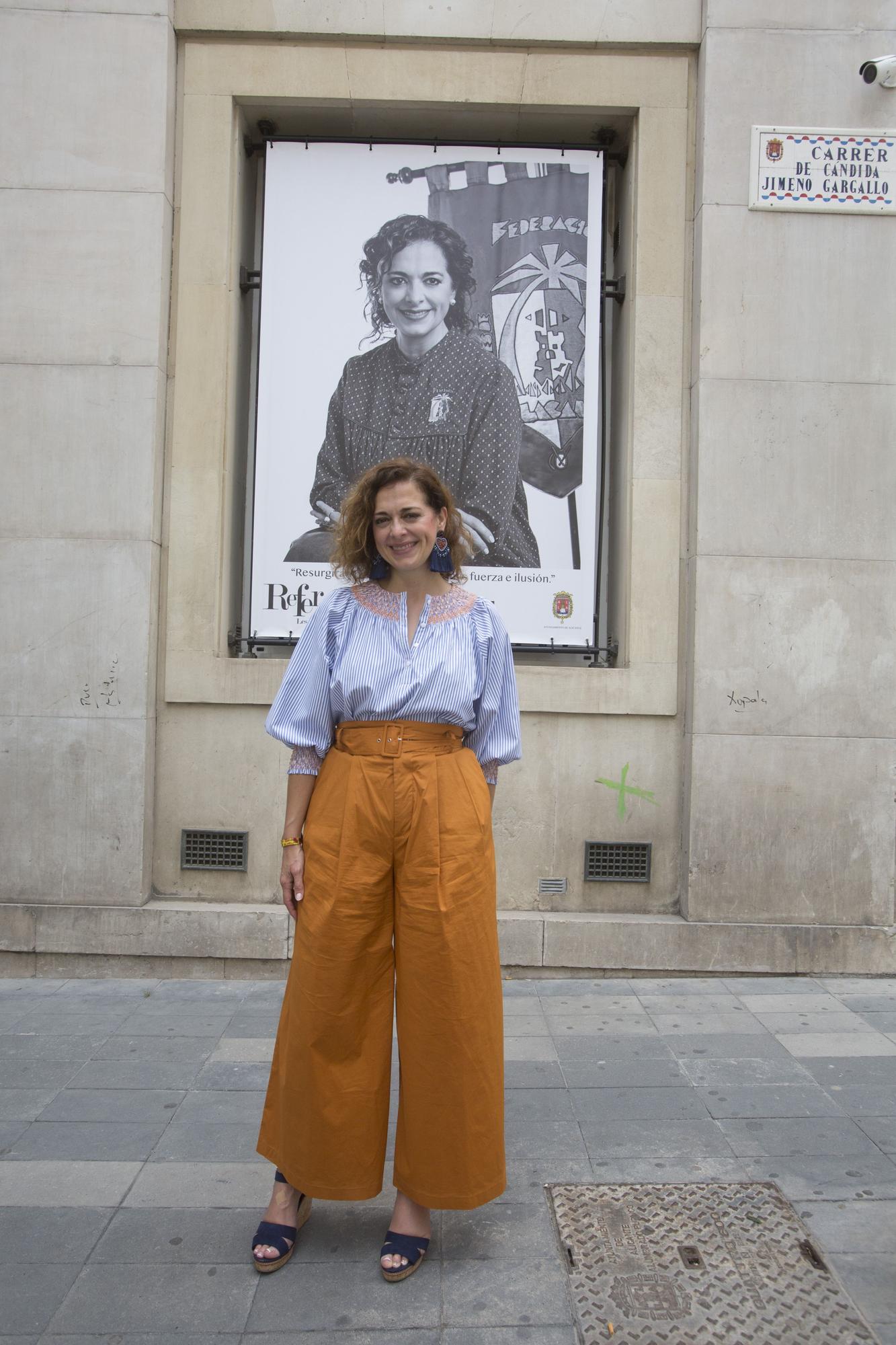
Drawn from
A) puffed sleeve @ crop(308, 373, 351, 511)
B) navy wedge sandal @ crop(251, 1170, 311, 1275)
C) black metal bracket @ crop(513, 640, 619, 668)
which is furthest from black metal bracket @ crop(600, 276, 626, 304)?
navy wedge sandal @ crop(251, 1170, 311, 1275)

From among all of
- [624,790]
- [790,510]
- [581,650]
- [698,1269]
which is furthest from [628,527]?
[698,1269]

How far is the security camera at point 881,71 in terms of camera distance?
5.38m

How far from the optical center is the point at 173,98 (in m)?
5.64

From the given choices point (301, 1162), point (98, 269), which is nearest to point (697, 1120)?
point (301, 1162)

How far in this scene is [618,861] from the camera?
559 centimetres

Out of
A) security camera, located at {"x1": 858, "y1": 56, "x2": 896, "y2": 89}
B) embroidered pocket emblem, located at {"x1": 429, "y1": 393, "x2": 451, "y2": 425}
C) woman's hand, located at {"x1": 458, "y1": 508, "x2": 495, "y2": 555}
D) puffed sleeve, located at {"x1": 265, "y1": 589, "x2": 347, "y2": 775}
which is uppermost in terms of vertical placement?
security camera, located at {"x1": 858, "y1": 56, "x2": 896, "y2": 89}

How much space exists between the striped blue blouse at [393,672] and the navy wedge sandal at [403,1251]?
1323 mm

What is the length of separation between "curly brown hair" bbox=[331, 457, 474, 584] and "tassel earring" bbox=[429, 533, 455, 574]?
0.03 meters

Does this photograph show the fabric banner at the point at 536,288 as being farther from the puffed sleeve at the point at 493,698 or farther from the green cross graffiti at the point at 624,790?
the puffed sleeve at the point at 493,698

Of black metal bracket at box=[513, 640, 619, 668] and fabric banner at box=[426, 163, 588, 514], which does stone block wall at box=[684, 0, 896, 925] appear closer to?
black metal bracket at box=[513, 640, 619, 668]

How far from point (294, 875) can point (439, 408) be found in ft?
12.1

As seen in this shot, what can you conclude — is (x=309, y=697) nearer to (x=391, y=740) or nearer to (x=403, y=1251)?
(x=391, y=740)

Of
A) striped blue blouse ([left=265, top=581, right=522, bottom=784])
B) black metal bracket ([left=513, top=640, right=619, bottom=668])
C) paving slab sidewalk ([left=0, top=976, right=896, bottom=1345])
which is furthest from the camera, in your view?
black metal bracket ([left=513, top=640, right=619, bottom=668])

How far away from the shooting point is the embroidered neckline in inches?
114
